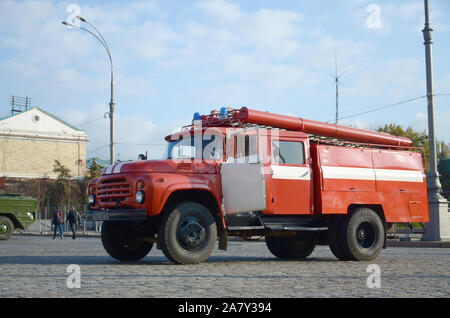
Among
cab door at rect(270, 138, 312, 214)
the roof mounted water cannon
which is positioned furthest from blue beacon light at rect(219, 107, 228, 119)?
cab door at rect(270, 138, 312, 214)

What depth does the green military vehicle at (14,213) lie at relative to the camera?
26.7 m

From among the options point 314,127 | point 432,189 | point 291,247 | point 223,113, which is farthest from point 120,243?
point 432,189

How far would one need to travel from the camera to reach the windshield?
11.5m

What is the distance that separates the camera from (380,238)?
42.8 ft

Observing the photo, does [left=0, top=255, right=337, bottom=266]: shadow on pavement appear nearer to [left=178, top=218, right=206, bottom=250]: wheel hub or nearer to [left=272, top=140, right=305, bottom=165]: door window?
[left=178, top=218, right=206, bottom=250]: wheel hub

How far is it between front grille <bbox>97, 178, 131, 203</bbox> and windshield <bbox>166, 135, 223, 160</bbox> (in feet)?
4.39

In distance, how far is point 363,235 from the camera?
1294 cm

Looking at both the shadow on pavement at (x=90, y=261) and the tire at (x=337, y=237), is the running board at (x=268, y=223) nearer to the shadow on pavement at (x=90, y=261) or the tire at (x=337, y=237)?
the tire at (x=337, y=237)

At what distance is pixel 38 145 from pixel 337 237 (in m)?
65.7

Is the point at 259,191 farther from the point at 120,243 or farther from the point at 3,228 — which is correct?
the point at 3,228

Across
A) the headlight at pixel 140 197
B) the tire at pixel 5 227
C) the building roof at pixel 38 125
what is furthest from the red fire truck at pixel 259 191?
the building roof at pixel 38 125

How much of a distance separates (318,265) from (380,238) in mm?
2213

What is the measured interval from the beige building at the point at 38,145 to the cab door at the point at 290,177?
202 feet
